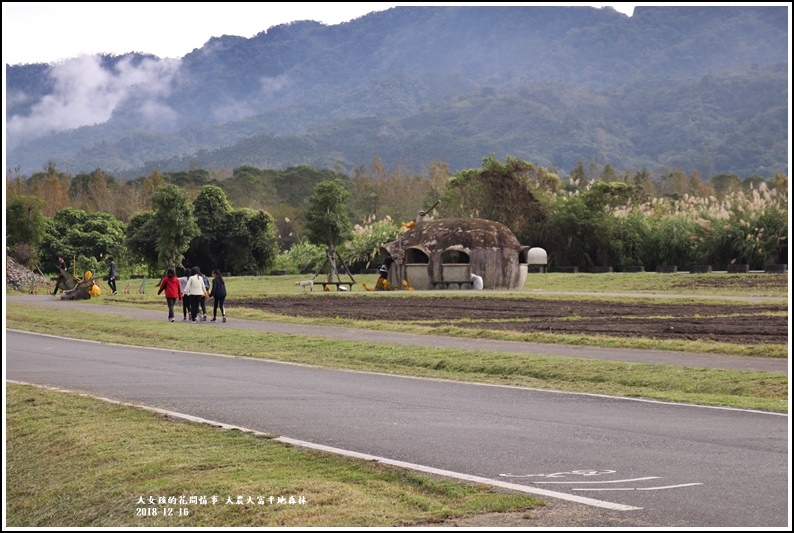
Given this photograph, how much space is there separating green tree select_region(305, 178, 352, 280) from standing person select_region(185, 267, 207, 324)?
1816cm

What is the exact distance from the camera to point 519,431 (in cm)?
1093

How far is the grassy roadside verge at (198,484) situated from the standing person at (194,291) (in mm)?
17528

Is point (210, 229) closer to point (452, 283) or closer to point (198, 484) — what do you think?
point (452, 283)

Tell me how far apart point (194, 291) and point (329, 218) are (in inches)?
724

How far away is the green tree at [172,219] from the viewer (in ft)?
169

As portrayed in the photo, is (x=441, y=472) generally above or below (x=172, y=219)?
below

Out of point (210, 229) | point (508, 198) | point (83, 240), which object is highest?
point (508, 198)

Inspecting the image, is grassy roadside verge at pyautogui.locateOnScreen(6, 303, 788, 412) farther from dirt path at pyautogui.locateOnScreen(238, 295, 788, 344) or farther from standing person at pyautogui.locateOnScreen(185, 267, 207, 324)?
dirt path at pyautogui.locateOnScreen(238, 295, 788, 344)

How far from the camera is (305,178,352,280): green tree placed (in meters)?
47.3

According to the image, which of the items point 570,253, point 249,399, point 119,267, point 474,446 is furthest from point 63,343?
point 119,267

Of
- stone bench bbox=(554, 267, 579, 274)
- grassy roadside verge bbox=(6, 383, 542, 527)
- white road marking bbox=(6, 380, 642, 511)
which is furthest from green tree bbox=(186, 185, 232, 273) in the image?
grassy roadside verge bbox=(6, 383, 542, 527)

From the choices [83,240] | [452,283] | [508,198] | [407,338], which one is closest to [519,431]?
[407,338]

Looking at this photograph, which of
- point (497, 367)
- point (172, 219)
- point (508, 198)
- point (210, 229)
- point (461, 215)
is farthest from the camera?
point (461, 215)

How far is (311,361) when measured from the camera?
749 inches
